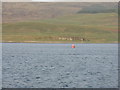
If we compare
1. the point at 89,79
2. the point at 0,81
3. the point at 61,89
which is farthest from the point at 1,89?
the point at 89,79

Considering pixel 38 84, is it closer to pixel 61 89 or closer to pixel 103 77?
pixel 61 89

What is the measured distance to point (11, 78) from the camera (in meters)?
49.2

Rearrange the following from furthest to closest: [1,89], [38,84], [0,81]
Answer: [0,81]
[38,84]
[1,89]

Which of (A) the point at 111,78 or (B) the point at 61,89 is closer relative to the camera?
(B) the point at 61,89

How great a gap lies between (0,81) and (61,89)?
1010cm

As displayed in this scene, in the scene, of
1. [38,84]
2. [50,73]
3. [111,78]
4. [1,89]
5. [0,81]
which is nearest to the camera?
[1,89]

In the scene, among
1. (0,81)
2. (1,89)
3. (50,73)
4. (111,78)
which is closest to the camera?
(1,89)

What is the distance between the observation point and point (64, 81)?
46.8 metres

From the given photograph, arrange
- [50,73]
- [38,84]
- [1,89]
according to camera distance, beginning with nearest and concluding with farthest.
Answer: [1,89] < [38,84] < [50,73]

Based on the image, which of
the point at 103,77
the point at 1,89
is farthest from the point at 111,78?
the point at 1,89

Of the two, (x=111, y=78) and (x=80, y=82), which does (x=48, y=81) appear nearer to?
(x=80, y=82)

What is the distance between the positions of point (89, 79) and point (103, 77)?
2.98 meters

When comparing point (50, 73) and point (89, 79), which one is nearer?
point (89, 79)

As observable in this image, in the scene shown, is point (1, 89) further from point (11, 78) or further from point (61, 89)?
point (11, 78)
